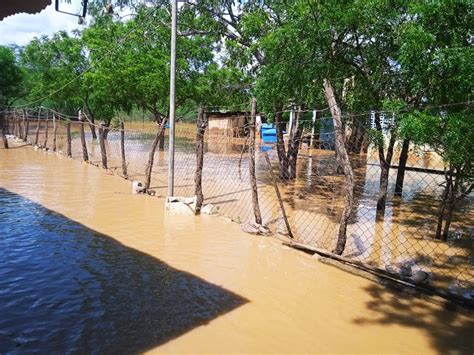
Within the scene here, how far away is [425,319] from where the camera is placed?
165 inches

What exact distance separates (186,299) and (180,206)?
3.94 m

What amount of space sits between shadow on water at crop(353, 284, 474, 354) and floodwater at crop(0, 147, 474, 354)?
→ 1 cm

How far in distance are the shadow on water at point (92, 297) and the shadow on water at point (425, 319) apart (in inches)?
58.8

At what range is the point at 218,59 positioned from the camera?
599 inches

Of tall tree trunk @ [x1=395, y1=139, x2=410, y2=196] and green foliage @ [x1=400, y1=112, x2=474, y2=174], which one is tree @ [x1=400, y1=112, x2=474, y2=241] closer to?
green foliage @ [x1=400, y1=112, x2=474, y2=174]

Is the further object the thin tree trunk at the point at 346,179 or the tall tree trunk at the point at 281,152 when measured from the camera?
the tall tree trunk at the point at 281,152

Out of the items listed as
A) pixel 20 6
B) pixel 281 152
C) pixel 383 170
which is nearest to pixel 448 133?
pixel 383 170

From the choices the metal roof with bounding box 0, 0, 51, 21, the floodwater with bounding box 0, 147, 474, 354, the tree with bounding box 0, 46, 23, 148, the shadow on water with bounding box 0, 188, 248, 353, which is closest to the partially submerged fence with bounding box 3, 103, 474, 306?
the floodwater with bounding box 0, 147, 474, 354

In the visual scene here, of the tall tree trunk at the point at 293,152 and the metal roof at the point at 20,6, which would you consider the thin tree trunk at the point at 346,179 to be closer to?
the metal roof at the point at 20,6

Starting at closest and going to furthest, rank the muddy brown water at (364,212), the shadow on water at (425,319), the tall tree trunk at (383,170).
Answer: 1. the shadow on water at (425,319)
2. the muddy brown water at (364,212)
3. the tall tree trunk at (383,170)

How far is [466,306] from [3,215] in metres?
7.41

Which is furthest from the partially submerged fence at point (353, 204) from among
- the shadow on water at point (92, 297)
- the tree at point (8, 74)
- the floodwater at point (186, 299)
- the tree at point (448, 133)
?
the tree at point (8, 74)

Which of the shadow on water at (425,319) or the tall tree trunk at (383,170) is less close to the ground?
the tall tree trunk at (383,170)

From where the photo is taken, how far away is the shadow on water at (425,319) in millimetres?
3742
